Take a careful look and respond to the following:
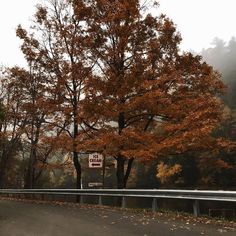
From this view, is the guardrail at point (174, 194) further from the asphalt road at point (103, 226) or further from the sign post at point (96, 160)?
the sign post at point (96, 160)

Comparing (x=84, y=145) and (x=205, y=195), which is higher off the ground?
(x=84, y=145)

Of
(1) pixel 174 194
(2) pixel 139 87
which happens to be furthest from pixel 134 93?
(1) pixel 174 194

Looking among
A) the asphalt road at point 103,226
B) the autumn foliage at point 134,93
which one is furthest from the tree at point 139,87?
the asphalt road at point 103,226

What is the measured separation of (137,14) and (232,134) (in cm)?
5422

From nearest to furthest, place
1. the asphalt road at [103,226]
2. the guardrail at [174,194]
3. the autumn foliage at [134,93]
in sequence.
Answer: the asphalt road at [103,226] → the guardrail at [174,194] → the autumn foliage at [134,93]

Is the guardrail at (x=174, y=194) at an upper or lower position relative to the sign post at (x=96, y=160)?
lower

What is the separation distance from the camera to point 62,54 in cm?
2434

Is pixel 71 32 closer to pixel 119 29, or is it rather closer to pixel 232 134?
pixel 119 29

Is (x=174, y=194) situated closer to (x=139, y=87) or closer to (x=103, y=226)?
(x=103, y=226)

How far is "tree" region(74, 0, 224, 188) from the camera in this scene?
718 inches

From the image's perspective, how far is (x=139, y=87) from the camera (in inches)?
760

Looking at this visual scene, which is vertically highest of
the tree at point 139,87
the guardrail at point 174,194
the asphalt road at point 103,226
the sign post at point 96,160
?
the tree at point 139,87

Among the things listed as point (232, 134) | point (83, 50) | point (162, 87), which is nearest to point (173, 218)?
point (162, 87)

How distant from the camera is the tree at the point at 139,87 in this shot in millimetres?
18234
